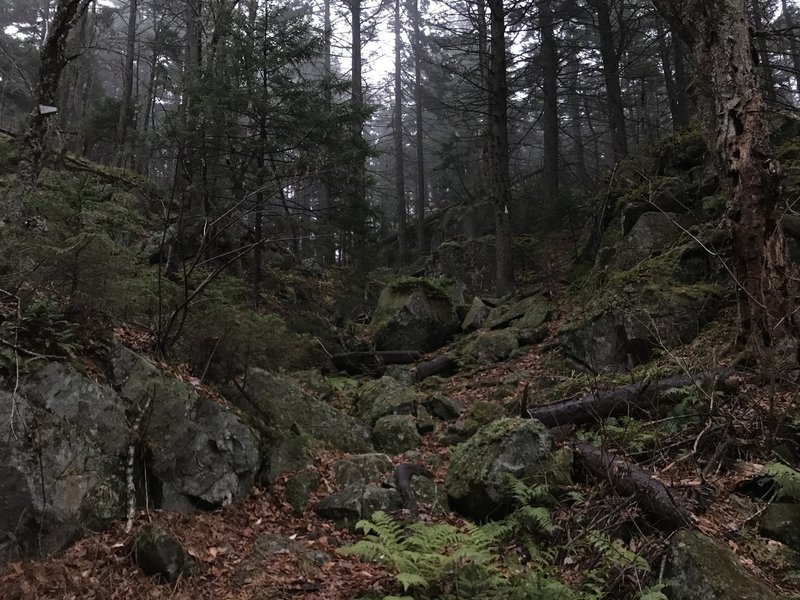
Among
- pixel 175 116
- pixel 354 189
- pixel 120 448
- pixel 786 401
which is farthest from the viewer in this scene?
pixel 354 189

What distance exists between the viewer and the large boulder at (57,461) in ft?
11.9

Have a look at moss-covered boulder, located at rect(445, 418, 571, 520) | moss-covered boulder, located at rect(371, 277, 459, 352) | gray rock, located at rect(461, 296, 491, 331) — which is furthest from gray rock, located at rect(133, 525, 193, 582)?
gray rock, located at rect(461, 296, 491, 331)

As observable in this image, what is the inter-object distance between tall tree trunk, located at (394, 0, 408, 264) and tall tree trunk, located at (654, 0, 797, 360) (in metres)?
19.9

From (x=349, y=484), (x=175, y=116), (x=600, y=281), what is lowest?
(x=349, y=484)

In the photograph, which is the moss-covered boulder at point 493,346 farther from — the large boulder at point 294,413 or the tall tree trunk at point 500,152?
the large boulder at point 294,413

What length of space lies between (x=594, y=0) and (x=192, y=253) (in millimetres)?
18239

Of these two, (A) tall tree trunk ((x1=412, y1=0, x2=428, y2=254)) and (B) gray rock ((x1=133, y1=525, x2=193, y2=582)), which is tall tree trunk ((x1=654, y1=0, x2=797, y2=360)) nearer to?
(B) gray rock ((x1=133, y1=525, x2=193, y2=582))

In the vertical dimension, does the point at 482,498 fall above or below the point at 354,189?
below

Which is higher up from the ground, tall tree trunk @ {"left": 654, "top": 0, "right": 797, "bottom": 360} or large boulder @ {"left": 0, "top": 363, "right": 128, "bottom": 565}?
tall tree trunk @ {"left": 654, "top": 0, "right": 797, "bottom": 360}

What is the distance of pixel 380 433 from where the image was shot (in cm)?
754

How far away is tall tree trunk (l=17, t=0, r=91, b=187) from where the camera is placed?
7.21m

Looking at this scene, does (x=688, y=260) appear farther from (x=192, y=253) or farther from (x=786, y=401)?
(x=192, y=253)

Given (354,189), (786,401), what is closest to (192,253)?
(354,189)

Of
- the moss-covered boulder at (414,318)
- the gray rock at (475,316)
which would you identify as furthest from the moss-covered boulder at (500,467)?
the gray rock at (475,316)
